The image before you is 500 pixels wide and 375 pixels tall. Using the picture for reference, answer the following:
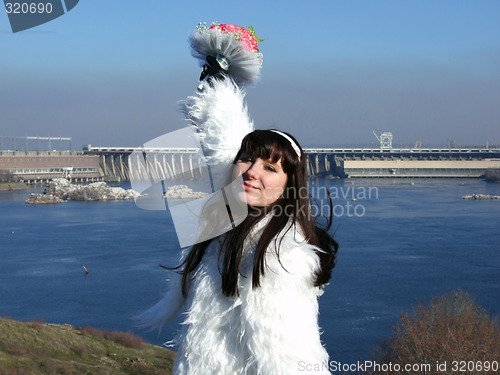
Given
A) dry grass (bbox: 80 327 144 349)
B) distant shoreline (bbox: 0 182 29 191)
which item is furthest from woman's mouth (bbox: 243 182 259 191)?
distant shoreline (bbox: 0 182 29 191)

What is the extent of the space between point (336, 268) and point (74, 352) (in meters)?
6.36

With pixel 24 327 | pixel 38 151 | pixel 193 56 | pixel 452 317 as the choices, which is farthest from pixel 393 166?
pixel 193 56

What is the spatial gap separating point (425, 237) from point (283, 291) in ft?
48.0

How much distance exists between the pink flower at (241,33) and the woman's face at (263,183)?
21 cm

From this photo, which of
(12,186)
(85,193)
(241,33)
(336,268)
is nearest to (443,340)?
(336,268)

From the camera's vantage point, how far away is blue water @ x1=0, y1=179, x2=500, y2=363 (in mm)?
8883

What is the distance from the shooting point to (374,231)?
15.2 meters

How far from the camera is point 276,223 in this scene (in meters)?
0.62

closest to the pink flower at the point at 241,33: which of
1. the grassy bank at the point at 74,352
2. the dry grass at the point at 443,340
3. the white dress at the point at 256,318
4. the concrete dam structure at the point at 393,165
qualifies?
the white dress at the point at 256,318

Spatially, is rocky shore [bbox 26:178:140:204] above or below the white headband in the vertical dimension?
below

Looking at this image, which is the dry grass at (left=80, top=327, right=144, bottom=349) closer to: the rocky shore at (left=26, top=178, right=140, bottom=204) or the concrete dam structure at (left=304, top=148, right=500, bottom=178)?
the rocky shore at (left=26, top=178, right=140, bottom=204)

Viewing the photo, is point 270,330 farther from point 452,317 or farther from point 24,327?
point 452,317

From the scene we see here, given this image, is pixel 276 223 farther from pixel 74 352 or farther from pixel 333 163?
pixel 333 163

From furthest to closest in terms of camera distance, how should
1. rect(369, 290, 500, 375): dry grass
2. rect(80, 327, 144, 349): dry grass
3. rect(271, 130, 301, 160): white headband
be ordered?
rect(80, 327, 144, 349): dry grass
rect(369, 290, 500, 375): dry grass
rect(271, 130, 301, 160): white headband
